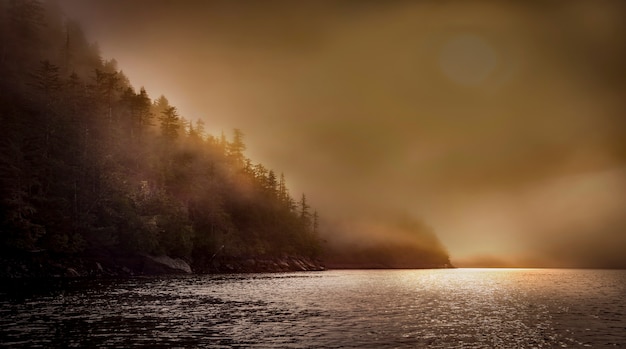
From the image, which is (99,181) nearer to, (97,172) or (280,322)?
(97,172)

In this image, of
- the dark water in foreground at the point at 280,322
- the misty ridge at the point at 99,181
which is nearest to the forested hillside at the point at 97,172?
the misty ridge at the point at 99,181

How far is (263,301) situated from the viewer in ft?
184

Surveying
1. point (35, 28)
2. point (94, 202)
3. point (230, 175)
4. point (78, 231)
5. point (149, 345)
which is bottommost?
point (149, 345)

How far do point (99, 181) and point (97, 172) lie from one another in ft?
7.58

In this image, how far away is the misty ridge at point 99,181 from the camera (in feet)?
278

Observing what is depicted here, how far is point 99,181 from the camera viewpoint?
105 metres

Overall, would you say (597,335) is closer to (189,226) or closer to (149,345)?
(149,345)

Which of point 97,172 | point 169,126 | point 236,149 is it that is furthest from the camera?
point 236,149

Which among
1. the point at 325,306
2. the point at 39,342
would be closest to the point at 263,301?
the point at 325,306

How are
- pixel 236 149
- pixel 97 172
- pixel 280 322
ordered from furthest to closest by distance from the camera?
pixel 236 149
pixel 97 172
pixel 280 322

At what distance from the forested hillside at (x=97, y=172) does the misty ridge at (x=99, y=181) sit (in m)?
0.29

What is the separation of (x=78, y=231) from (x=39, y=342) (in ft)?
237

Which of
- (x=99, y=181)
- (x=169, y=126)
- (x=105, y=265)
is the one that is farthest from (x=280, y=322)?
(x=169, y=126)

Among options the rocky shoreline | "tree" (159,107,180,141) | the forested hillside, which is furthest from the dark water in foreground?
"tree" (159,107,180,141)
